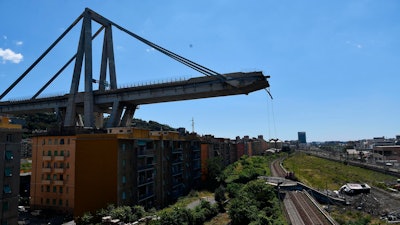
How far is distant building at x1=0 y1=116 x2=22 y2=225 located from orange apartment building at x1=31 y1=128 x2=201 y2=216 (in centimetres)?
774

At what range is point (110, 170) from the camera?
34.7m

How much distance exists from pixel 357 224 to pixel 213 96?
33.6 meters

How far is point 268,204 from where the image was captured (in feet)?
131

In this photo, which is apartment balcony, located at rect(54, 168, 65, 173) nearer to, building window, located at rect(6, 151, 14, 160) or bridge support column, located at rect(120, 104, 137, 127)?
building window, located at rect(6, 151, 14, 160)

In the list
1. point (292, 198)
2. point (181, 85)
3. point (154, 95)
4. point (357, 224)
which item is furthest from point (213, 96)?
point (357, 224)

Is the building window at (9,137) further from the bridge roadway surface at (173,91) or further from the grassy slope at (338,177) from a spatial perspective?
the grassy slope at (338,177)

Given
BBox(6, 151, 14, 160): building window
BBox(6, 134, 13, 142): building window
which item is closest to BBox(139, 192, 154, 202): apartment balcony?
BBox(6, 151, 14, 160): building window

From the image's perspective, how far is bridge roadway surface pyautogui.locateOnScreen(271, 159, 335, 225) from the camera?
110ft

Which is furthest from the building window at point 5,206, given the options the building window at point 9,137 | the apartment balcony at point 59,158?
the apartment balcony at point 59,158

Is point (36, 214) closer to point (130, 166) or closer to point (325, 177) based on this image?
point (130, 166)

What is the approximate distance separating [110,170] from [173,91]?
23.5m

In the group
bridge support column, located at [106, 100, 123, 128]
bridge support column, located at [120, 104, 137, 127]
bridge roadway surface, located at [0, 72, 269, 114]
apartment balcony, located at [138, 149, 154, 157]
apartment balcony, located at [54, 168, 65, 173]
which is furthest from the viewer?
bridge support column, located at [120, 104, 137, 127]

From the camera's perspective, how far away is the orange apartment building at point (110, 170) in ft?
115

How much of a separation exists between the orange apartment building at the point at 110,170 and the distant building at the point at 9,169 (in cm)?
774
